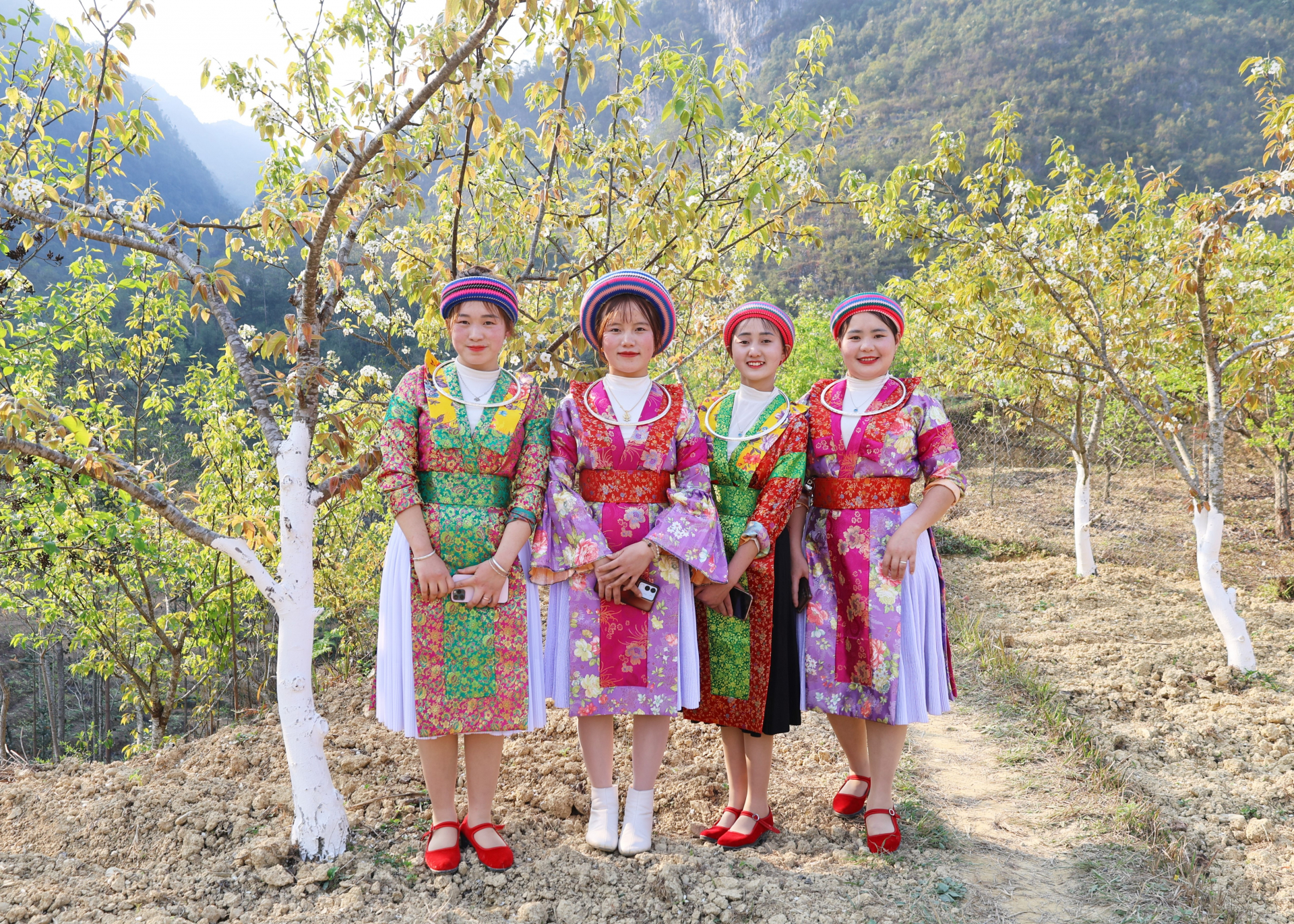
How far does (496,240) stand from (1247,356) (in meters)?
4.54

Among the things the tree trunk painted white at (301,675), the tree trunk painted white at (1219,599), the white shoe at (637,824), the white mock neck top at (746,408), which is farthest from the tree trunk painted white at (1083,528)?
the tree trunk painted white at (301,675)

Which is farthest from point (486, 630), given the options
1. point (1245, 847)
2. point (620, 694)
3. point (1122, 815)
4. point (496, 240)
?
point (1245, 847)

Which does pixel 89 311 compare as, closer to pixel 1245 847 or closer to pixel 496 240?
pixel 496 240

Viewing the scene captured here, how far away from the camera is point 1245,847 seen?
8.70 feet

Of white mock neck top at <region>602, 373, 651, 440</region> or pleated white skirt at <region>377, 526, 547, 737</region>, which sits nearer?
pleated white skirt at <region>377, 526, 547, 737</region>

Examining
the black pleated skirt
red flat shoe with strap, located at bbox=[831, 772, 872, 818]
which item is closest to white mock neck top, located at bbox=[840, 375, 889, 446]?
the black pleated skirt

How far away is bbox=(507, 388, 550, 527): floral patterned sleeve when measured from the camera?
229 centimetres

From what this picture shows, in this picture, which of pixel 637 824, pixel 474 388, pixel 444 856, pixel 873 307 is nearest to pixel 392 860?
pixel 444 856

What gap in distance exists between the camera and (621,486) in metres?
2.38

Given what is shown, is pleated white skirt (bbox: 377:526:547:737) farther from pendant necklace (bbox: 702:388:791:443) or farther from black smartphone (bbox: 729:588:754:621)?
pendant necklace (bbox: 702:388:791:443)

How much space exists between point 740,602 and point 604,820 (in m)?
0.84

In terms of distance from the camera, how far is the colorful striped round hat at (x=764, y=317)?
2.47m

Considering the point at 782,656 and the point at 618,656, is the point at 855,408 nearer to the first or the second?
the point at 782,656

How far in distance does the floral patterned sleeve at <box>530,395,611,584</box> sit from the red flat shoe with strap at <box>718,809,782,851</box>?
40.7 inches
